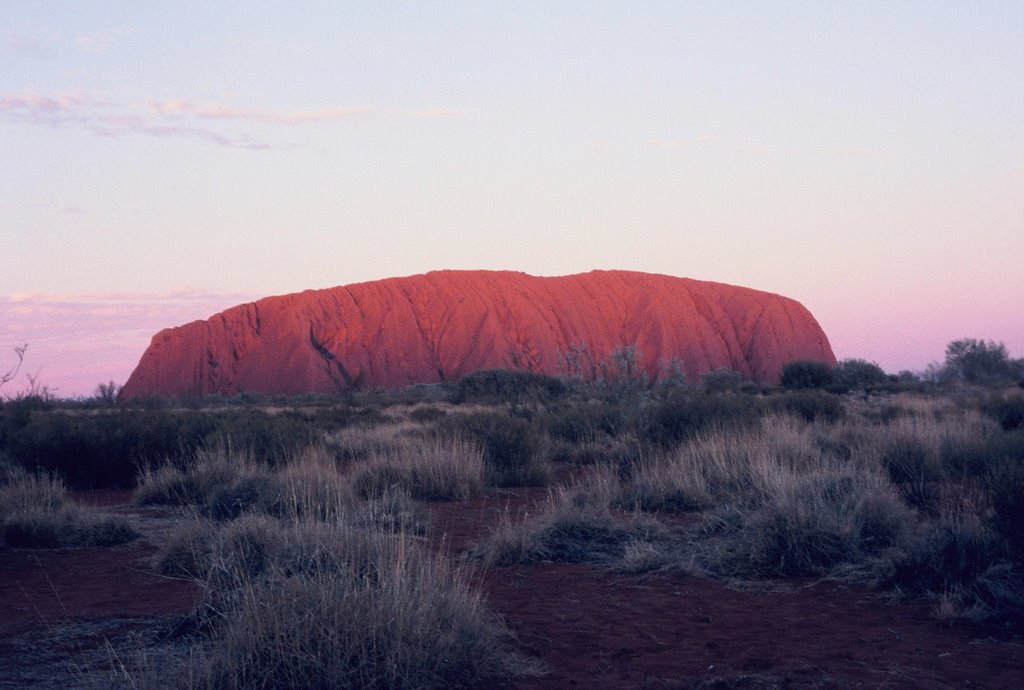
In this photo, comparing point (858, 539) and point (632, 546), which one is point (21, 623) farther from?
point (858, 539)

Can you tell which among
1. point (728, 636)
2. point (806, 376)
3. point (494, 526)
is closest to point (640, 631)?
point (728, 636)

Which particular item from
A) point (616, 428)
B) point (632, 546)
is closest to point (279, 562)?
point (632, 546)

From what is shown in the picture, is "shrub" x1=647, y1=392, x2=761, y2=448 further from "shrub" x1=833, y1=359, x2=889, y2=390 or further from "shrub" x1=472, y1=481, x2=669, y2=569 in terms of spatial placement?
"shrub" x1=833, y1=359, x2=889, y2=390

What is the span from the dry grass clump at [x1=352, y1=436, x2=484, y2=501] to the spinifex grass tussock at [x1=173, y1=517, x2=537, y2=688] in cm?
608

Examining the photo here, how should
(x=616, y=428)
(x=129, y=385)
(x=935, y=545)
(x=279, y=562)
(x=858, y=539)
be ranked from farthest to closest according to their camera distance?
(x=129, y=385) → (x=616, y=428) → (x=858, y=539) → (x=935, y=545) → (x=279, y=562)

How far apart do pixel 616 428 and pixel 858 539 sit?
9700mm

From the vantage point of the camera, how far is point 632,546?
759cm

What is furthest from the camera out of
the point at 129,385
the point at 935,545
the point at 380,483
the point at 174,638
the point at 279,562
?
the point at 129,385

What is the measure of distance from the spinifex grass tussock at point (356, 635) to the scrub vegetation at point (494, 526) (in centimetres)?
1

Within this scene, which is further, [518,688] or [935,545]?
[935,545]

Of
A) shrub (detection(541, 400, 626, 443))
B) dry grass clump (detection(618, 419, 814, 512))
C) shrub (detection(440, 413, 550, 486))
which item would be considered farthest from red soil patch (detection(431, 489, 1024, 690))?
shrub (detection(541, 400, 626, 443))

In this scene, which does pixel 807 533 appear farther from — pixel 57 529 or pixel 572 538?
pixel 57 529

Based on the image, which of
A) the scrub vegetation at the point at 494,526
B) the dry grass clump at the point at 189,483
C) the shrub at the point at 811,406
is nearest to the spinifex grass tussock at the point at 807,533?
the scrub vegetation at the point at 494,526

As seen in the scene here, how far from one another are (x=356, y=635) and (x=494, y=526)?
16.2 ft
